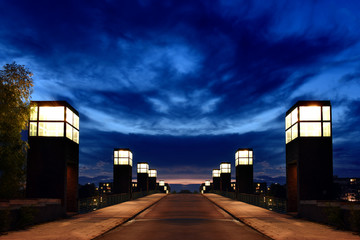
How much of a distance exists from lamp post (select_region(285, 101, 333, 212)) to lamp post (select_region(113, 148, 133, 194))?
3446cm

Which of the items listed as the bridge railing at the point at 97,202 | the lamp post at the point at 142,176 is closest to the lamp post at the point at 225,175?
the lamp post at the point at 142,176

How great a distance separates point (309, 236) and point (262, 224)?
5019 mm

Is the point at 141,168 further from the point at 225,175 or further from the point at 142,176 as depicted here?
the point at 225,175

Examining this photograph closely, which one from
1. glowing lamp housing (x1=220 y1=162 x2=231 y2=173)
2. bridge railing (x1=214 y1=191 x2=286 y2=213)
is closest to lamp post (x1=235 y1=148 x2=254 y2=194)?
bridge railing (x1=214 y1=191 x2=286 y2=213)

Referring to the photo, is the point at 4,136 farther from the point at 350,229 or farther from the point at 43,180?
the point at 350,229

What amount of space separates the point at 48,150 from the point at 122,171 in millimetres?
32654

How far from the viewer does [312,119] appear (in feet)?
88.0

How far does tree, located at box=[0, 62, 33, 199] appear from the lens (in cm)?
2570

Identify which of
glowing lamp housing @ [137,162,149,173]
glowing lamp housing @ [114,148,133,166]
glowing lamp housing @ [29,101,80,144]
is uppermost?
glowing lamp housing @ [29,101,80,144]

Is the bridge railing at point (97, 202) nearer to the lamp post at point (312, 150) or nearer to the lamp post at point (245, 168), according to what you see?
the lamp post at point (312, 150)

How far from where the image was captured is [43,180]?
26.2 meters

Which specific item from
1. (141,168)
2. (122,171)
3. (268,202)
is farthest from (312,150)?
(141,168)

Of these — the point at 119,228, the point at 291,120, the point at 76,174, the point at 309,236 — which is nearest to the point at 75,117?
the point at 76,174

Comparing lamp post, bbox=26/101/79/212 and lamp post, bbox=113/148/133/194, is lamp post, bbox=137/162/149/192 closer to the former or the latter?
lamp post, bbox=113/148/133/194
